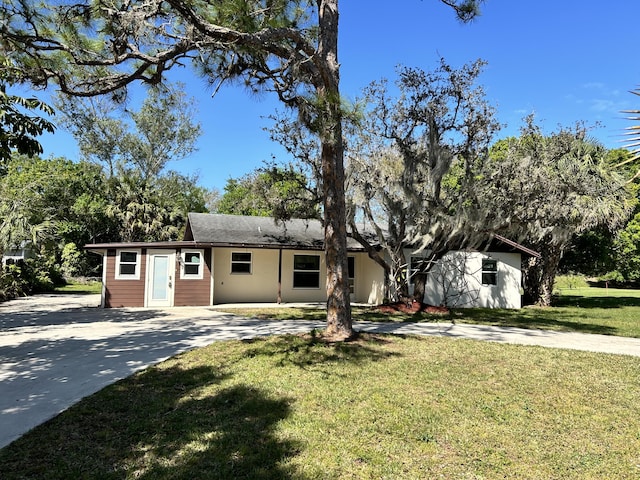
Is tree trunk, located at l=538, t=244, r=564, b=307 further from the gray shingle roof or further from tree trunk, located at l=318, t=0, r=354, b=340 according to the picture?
tree trunk, located at l=318, t=0, r=354, b=340

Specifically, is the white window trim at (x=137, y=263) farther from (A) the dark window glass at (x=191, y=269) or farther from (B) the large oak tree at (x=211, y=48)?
(B) the large oak tree at (x=211, y=48)

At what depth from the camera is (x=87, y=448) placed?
333cm

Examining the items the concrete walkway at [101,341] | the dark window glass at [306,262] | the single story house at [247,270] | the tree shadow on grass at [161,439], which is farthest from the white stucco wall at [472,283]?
the tree shadow on grass at [161,439]

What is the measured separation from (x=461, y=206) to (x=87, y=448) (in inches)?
417

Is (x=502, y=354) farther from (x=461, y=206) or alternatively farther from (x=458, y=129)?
(x=458, y=129)

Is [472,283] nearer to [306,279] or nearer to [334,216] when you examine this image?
[306,279]

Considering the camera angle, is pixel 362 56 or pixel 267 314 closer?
pixel 362 56

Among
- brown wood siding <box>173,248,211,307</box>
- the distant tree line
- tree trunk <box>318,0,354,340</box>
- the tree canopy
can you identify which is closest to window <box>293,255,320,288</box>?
brown wood siding <box>173,248,211,307</box>

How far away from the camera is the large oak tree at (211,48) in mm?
5594

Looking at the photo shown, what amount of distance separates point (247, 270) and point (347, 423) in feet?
41.6

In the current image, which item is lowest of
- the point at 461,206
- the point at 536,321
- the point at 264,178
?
the point at 536,321

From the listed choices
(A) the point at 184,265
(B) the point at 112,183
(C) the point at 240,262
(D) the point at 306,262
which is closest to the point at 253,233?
(C) the point at 240,262

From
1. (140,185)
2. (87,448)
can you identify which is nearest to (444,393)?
(87,448)

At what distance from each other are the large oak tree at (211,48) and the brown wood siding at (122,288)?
8300 millimetres
